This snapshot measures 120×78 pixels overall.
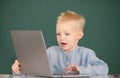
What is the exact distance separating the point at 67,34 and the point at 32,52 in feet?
1.60

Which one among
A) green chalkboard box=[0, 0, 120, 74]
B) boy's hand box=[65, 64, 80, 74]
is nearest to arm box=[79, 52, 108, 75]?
boy's hand box=[65, 64, 80, 74]

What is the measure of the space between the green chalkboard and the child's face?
0.28 metres

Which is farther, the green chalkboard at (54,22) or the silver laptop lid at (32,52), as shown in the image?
the green chalkboard at (54,22)

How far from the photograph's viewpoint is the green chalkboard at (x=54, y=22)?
1990 mm

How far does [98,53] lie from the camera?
201 cm

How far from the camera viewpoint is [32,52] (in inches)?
47.9

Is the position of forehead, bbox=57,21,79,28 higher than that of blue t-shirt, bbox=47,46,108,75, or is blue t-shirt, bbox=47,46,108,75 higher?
forehead, bbox=57,21,79,28

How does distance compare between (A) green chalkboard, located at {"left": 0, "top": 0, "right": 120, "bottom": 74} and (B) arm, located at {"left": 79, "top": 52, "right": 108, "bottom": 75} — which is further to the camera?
(A) green chalkboard, located at {"left": 0, "top": 0, "right": 120, "bottom": 74}

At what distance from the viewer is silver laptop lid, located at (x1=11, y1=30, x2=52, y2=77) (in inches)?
45.6

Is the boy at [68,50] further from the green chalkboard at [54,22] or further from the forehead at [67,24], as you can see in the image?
the green chalkboard at [54,22]

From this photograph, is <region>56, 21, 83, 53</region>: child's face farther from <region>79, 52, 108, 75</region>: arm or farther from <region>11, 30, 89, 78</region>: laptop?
<region>11, 30, 89, 78</region>: laptop

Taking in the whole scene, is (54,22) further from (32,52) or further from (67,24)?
(32,52)

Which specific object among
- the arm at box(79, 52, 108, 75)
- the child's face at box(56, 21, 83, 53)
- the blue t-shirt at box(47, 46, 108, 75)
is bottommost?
the blue t-shirt at box(47, 46, 108, 75)

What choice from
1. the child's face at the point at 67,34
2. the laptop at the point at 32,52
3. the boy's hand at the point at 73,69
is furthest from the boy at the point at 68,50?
the laptop at the point at 32,52
